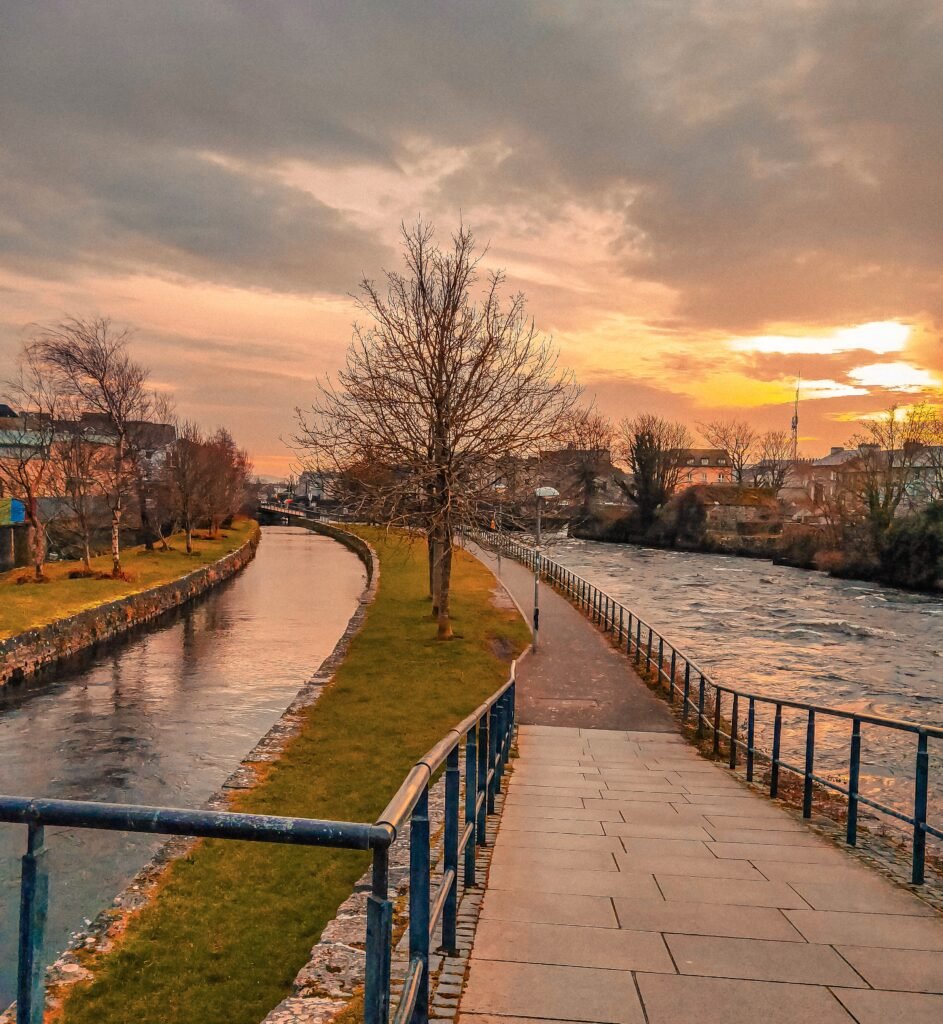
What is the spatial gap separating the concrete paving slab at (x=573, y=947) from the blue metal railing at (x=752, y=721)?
2404mm

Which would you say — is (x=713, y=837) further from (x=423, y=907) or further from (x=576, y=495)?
(x=576, y=495)

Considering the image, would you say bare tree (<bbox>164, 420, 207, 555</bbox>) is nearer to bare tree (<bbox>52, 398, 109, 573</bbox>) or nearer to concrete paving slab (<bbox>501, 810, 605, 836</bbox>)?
bare tree (<bbox>52, 398, 109, 573</bbox>)

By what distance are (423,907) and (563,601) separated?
27503mm

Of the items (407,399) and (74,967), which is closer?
(74,967)

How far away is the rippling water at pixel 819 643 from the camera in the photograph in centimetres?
1503

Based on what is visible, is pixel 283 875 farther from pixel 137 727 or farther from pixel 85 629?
pixel 85 629

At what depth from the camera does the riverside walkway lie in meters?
3.18

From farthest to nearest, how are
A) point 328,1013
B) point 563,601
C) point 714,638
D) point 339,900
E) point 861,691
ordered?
point 563,601
point 714,638
point 861,691
point 339,900
point 328,1013

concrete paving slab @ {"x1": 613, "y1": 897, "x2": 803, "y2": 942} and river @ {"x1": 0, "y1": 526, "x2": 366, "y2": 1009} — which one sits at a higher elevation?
concrete paving slab @ {"x1": 613, "y1": 897, "x2": 803, "y2": 942}

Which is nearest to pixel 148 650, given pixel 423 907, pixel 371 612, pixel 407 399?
pixel 371 612

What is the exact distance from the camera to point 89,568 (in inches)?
1236

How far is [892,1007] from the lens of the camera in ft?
→ 10.5

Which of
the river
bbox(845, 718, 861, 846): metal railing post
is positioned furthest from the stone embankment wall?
bbox(845, 718, 861, 846): metal railing post

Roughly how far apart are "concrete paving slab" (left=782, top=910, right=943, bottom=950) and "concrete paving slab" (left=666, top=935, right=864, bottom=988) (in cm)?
21
